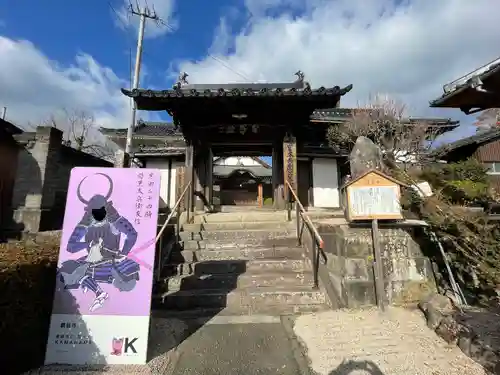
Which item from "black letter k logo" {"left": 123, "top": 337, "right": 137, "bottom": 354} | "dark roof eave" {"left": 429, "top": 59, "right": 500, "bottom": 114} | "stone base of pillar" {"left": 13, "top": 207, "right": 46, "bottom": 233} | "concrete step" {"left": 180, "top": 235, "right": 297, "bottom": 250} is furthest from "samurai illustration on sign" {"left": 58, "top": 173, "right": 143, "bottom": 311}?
"stone base of pillar" {"left": 13, "top": 207, "right": 46, "bottom": 233}

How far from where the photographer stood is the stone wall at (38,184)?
362 inches

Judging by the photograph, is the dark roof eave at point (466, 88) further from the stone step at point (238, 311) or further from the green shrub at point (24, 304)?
the green shrub at point (24, 304)

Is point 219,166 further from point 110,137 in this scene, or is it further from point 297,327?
point 297,327

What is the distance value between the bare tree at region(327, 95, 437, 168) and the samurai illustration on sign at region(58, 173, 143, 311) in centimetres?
1070

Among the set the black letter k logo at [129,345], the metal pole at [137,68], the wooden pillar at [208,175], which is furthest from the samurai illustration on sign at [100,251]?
the metal pole at [137,68]

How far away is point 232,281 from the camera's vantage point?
18.7ft

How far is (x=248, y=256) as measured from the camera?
644 cm

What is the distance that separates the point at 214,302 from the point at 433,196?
522 centimetres

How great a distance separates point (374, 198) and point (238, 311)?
3.07 metres

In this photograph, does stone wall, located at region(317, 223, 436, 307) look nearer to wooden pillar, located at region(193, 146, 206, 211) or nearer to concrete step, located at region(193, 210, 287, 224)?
concrete step, located at region(193, 210, 287, 224)

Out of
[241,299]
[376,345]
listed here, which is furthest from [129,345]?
[376,345]

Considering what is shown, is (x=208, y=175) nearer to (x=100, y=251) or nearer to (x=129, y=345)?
(x=100, y=251)

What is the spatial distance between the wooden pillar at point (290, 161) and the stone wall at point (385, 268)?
3.90 m

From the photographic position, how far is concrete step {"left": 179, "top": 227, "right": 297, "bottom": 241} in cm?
703
